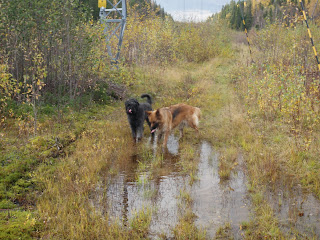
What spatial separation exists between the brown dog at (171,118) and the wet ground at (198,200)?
4.92 ft

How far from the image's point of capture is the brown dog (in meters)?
7.08

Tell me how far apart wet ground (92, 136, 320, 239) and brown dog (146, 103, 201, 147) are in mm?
1498

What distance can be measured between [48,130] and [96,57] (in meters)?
3.38

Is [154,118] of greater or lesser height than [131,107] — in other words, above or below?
below

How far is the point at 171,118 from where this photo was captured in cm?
757

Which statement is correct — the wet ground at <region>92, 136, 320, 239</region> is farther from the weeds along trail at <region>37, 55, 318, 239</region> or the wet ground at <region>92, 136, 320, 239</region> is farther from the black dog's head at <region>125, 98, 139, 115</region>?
the black dog's head at <region>125, 98, 139, 115</region>

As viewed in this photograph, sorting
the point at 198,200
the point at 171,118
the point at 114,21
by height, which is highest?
the point at 114,21

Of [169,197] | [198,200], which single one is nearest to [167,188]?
[169,197]

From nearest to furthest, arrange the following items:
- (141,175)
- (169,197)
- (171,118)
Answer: (169,197) → (141,175) → (171,118)

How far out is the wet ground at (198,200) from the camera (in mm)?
3814

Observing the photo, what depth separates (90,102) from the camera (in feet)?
31.7

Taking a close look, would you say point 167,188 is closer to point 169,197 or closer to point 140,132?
point 169,197

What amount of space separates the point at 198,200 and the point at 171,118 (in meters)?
3.31

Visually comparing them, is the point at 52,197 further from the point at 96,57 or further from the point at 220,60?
the point at 220,60
